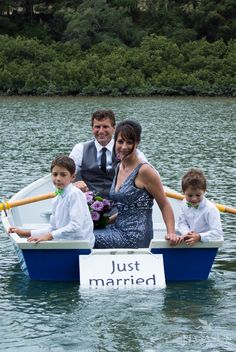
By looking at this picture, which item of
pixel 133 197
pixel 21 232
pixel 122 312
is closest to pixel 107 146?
pixel 133 197

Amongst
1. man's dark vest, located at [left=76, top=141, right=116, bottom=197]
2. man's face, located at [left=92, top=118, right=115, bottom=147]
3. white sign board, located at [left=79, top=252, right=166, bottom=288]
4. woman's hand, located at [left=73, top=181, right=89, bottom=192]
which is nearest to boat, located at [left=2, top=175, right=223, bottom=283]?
white sign board, located at [left=79, top=252, right=166, bottom=288]

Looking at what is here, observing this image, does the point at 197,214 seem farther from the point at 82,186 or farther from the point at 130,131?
the point at 82,186

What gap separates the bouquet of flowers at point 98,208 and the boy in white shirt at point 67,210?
1.24ft

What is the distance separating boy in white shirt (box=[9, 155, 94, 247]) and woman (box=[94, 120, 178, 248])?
23 cm

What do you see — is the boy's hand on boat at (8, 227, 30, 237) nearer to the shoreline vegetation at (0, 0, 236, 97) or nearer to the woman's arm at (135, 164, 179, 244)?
the woman's arm at (135, 164, 179, 244)

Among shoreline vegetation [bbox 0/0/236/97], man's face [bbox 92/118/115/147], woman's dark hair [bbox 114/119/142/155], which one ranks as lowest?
shoreline vegetation [bbox 0/0/236/97]

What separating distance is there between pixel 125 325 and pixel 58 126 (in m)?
17.6

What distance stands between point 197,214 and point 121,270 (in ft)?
2.30

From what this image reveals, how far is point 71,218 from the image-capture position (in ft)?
22.1

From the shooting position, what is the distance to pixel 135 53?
4272cm

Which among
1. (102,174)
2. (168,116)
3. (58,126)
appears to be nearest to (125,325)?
(102,174)

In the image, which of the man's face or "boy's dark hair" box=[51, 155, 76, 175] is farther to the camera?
the man's face

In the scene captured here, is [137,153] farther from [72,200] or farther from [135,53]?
[135,53]

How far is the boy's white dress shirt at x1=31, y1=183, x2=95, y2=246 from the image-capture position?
6742 millimetres
